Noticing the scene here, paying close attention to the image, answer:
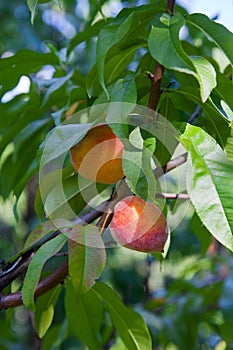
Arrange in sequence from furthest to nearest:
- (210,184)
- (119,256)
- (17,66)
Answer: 1. (119,256)
2. (17,66)
3. (210,184)

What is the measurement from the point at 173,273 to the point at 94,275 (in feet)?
9.22

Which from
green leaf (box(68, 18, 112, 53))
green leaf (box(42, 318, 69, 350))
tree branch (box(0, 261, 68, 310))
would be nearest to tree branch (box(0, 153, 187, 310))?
tree branch (box(0, 261, 68, 310))

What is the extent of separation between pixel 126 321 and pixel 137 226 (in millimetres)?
240

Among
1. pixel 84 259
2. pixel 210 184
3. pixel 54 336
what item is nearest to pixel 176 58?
pixel 210 184

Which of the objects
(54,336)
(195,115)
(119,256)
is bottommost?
(119,256)

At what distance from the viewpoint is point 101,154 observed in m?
0.71

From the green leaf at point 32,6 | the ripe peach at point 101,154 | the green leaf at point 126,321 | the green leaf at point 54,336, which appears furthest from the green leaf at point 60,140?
the green leaf at point 54,336

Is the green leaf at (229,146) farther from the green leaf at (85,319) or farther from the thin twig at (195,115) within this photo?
the green leaf at (85,319)

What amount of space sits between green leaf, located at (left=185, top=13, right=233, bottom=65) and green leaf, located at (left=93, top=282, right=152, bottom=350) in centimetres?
39

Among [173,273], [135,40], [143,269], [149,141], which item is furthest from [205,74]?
[173,273]

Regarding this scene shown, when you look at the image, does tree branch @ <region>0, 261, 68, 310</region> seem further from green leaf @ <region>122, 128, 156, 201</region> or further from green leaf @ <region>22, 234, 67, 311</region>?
green leaf @ <region>122, 128, 156, 201</region>

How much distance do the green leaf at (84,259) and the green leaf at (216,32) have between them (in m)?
0.25

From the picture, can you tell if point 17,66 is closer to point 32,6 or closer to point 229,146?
point 32,6

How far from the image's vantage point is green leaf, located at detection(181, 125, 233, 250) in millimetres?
572
